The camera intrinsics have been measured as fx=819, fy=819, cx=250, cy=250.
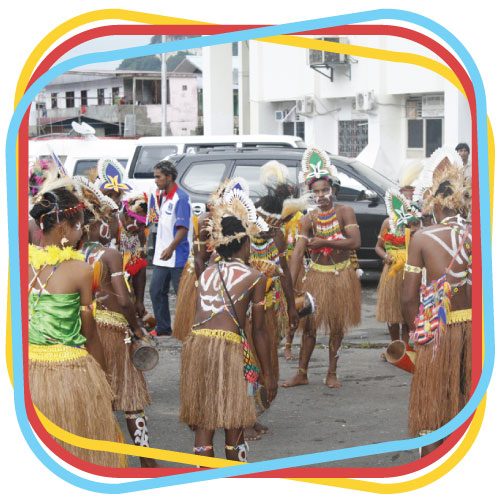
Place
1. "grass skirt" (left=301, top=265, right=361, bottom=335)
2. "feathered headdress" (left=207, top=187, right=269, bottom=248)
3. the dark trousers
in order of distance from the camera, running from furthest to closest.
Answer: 1. the dark trousers
2. "grass skirt" (left=301, top=265, right=361, bottom=335)
3. "feathered headdress" (left=207, top=187, right=269, bottom=248)

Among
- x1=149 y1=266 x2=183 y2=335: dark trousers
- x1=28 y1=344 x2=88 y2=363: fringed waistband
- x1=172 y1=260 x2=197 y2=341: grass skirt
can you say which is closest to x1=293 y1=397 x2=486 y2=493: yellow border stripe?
x1=28 y1=344 x2=88 y2=363: fringed waistband

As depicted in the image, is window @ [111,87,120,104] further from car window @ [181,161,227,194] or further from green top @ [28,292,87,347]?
green top @ [28,292,87,347]

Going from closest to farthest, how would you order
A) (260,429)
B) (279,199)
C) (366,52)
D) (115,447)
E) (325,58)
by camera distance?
1. (115,447)
2. (366,52)
3. (260,429)
4. (279,199)
5. (325,58)

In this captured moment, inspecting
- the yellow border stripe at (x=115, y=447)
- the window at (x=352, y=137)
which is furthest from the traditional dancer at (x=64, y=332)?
the window at (x=352, y=137)

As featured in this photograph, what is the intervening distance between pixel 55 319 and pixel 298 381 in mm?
3381

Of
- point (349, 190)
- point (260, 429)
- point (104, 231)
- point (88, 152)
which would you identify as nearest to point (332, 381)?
point (260, 429)

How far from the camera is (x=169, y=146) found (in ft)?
46.8

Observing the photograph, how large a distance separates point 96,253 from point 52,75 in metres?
1.48

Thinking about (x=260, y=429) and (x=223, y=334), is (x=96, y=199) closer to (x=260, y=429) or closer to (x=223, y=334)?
(x=223, y=334)

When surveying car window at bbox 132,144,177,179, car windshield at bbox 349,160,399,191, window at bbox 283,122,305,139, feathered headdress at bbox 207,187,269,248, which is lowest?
feathered headdress at bbox 207,187,269,248

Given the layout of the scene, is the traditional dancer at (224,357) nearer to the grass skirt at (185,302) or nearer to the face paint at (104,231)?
the face paint at (104,231)

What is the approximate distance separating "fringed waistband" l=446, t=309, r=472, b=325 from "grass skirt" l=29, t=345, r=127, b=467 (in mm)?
2006

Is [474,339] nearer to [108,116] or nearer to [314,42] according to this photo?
[314,42]

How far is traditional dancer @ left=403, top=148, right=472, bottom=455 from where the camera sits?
15.4ft
